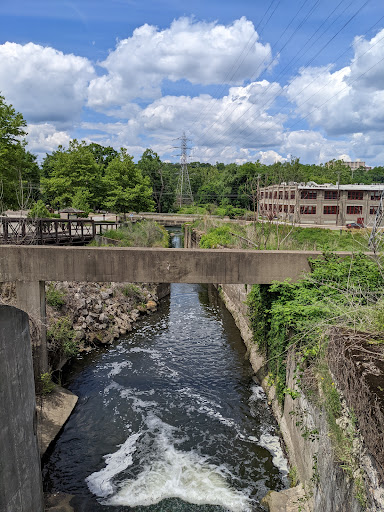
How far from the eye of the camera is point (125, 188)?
1821 inches

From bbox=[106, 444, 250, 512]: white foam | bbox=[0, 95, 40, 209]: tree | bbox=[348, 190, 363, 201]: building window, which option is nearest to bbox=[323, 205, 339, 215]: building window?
bbox=[348, 190, 363, 201]: building window

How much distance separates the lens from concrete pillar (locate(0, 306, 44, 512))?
6902mm

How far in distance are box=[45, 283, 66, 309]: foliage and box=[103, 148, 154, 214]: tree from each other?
2623 cm

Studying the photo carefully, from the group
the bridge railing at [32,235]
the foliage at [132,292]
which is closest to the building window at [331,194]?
the foliage at [132,292]

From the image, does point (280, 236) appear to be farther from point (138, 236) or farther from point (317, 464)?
point (317, 464)

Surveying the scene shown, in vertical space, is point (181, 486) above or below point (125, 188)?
below

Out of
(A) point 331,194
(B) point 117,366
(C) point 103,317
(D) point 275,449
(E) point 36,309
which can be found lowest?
(D) point 275,449

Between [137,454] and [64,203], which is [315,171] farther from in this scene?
[137,454]

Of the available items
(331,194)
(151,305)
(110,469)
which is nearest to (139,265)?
(110,469)

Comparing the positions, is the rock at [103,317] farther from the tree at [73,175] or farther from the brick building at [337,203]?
the brick building at [337,203]

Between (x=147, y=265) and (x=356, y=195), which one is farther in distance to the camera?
(x=356, y=195)

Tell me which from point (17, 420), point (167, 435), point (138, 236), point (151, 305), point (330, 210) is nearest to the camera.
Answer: point (17, 420)

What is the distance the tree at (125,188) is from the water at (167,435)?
2780cm

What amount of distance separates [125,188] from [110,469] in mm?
38711
